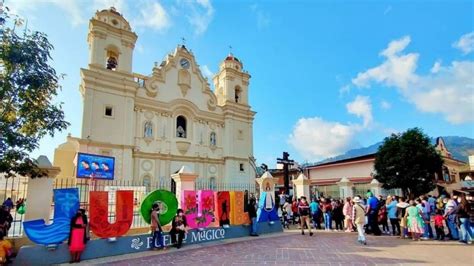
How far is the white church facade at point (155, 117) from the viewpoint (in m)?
22.0

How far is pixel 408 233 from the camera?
11172mm

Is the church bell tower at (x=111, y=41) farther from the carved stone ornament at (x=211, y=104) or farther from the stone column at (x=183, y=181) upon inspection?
the stone column at (x=183, y=181)

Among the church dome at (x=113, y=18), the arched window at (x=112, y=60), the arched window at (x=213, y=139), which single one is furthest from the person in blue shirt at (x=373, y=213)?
the church dome at (x=113, y=18)

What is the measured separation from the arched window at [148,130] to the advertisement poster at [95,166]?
405 cm

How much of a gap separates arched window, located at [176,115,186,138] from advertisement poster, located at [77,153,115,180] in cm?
673

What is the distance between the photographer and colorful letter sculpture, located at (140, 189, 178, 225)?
9461 millimetres

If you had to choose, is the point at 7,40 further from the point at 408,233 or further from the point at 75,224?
the point at 408,233

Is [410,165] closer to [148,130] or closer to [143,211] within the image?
[148,130]

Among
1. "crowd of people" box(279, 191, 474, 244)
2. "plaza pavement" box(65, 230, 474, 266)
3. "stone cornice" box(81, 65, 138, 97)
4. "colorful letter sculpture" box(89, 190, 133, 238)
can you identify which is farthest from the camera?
"stone cornice" box(81, 65, 138, 97)

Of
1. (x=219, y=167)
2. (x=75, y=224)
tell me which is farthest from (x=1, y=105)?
(x=219, y=167)

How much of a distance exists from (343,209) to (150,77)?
61.9 feet

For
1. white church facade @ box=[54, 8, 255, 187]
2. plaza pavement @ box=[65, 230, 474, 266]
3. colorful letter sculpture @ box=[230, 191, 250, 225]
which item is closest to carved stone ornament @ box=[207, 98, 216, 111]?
white church facade @ box=[54, 8, 255, 187]

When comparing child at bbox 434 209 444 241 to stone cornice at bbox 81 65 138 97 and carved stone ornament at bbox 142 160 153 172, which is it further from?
stone cornice at bbox 81 65 138 97

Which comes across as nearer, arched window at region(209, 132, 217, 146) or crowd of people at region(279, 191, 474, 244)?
crowd of people at region(279, 191, 474, 244)
